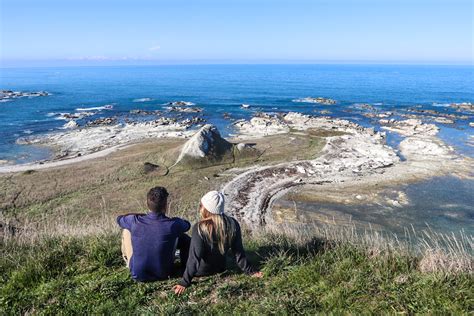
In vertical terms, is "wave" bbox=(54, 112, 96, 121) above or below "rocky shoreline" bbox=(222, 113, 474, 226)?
above

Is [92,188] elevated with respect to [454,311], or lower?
lower

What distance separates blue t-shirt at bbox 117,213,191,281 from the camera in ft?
21.6

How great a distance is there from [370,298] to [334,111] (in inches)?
2498

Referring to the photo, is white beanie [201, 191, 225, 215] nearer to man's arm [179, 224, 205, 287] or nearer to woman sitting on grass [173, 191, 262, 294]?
woman sitting on grass [173, 191, 262, 294]

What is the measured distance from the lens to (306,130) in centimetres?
4819

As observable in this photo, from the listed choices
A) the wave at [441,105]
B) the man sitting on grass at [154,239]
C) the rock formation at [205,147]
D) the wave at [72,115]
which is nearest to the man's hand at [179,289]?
the man sitting on grass at [154,239]

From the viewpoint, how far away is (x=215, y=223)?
6379 mm

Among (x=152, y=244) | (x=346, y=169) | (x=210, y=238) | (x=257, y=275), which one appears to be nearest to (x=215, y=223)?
(x=210, y=238)

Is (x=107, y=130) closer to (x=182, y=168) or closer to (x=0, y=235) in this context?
(x=182, y=168)

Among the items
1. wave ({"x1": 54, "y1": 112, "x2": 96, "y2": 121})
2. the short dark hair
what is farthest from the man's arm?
wave ({"x1": 54, "y1": 112, "x2": 96, "y2": 121})

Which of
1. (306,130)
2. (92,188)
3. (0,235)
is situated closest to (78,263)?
(0,235)

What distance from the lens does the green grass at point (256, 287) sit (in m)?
5.94

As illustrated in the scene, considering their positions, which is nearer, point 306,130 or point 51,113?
point 306,130

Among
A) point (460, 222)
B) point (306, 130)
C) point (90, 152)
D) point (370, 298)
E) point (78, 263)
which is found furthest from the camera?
point (306, 130)
